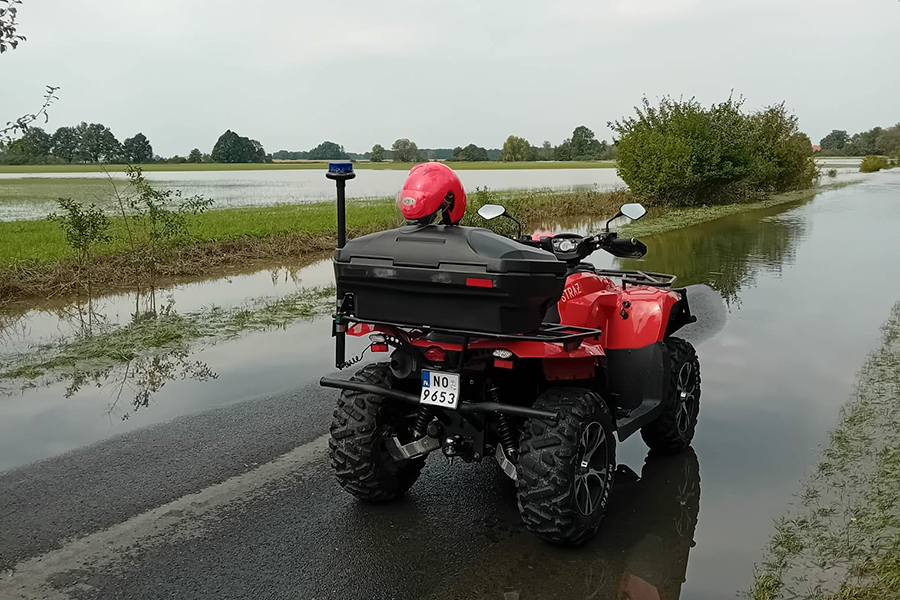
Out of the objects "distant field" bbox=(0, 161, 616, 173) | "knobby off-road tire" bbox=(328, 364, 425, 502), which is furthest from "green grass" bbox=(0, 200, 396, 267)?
"distant field" bbox=(0, 161, 616, 173)

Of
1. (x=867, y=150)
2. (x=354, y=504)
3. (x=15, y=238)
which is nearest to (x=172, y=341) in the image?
(x=354, y=504)

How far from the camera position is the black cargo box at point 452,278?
3.59 m

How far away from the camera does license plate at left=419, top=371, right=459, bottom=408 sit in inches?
154

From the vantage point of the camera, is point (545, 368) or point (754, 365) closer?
point (545, 368)

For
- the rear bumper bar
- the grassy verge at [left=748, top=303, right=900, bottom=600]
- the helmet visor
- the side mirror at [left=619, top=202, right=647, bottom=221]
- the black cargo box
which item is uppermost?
the helmet visor

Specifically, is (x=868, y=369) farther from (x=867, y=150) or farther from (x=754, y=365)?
(x=867, y=150)

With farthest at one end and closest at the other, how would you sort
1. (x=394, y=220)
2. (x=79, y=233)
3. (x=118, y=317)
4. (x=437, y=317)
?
(x=394, y=220) → (x=79, y=233) → (x=118, y=317) → (x=437, y=317)

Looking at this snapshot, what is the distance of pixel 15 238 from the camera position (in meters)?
17.0

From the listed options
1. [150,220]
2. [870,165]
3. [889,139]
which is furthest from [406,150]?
[889,139]

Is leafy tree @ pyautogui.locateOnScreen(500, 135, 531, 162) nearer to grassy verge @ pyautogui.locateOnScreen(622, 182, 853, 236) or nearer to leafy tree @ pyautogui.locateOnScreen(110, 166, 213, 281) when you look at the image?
grassy verge @ pyautogui.locateOnScreen(622, 182, 853, 236)

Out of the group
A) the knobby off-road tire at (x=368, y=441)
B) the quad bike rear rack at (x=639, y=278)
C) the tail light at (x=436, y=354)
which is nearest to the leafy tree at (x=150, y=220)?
the quad bike rear rack at (x=639, y=278)

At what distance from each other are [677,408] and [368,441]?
6.89ft

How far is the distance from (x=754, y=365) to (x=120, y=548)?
565 centimetres

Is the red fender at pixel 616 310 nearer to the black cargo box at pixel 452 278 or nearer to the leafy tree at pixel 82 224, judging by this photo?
the black cargo box at pixel 452 278
